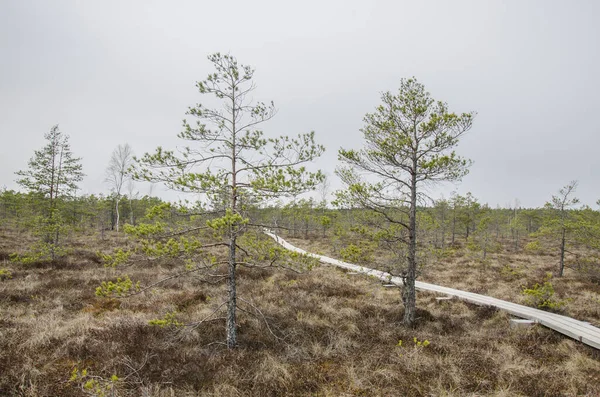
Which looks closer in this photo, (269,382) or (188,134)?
(269,382)

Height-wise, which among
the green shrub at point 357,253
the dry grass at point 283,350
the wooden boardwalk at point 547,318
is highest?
the green shrub at point 357,253

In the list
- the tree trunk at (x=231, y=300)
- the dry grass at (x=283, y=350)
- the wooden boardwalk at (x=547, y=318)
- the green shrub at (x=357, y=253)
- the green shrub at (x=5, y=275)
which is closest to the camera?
the dry grass at (x=283, y=350)

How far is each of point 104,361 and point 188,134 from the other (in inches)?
205

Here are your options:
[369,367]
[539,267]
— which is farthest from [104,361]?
[539,267]

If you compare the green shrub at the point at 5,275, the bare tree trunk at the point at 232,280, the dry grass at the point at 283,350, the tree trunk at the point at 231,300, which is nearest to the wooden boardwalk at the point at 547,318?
the dry grass at the point at 283,350

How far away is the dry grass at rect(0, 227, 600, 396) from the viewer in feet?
17.6

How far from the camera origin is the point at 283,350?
7062 millimetres

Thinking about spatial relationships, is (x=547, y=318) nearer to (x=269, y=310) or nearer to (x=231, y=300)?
(x=269, y=310)

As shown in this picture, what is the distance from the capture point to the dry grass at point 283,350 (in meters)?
5.36

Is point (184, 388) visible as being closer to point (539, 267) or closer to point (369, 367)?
point (369, 367)

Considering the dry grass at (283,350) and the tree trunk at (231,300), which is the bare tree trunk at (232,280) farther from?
the dry grass at (283,350)

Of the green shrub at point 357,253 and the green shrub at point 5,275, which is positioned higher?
the green shrub at point 357,253

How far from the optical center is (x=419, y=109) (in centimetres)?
841

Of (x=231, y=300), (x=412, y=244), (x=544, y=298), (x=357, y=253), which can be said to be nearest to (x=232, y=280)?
(x=231, y=300)
